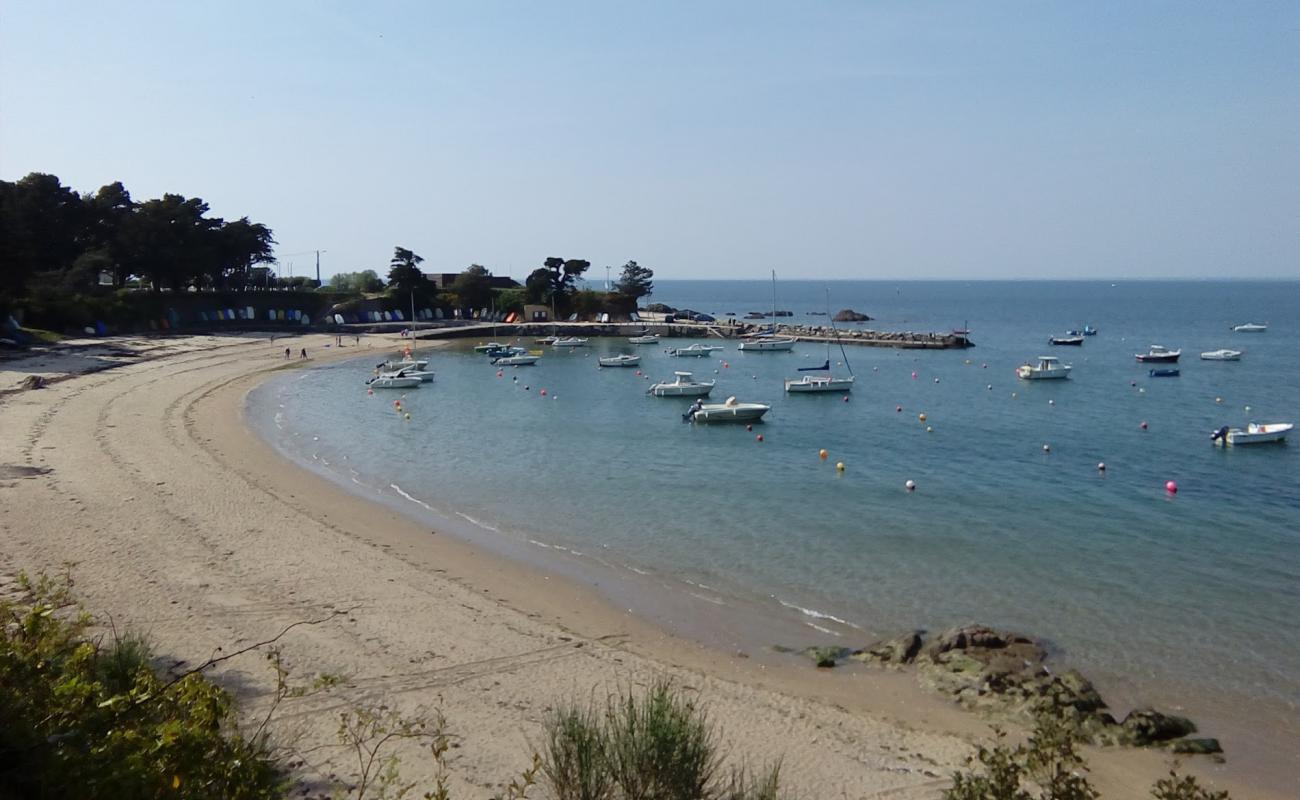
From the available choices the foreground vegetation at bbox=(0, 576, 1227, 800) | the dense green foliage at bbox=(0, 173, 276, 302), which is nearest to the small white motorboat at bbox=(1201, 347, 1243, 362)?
the foreground vegetation at bbox=(0, 576, 1227, 800)

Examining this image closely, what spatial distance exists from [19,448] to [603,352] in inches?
2187

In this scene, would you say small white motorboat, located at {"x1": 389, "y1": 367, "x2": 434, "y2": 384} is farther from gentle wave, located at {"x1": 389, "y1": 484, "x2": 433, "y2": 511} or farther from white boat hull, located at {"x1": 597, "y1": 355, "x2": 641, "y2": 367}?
gentle wave, located at {"x1": 389, "y1": 484, "x2": 433, "y2": 511}

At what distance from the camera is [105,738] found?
221 inches

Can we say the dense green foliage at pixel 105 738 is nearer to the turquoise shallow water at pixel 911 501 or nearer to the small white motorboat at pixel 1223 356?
the turquoise shallow water at pixel 911 501


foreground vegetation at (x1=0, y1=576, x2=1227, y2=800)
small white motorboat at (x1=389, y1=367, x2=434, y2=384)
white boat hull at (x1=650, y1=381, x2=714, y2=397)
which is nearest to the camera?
foreground vegetation at (x1=0, y1=576, x2=1227, y2=800)

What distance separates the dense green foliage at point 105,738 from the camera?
4941mm

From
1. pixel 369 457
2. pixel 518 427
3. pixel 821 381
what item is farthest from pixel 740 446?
pixel 821 381

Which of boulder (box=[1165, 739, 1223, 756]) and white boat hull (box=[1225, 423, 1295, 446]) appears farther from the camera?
white boat hull (box=[1225, 423, 1295, 446])

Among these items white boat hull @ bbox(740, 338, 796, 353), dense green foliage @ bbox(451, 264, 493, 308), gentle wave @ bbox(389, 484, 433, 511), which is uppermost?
dense green foliage @ bbox(451, 264, 493, 308)

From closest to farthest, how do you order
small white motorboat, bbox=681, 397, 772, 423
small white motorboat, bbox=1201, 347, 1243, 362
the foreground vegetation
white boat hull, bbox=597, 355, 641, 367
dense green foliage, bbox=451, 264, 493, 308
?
the foreground vegetation < small white motorboat, bbox=681, 397, 772, 423 < white boat hull, bbox=597, 355, 641, 367 < small white motorboat, bbox=1201, 347, 1243, 362 < dense green foliage, bbox=451, 264, 493, 308

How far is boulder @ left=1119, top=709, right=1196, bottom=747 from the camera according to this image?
12453 millimetres

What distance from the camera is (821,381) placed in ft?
173

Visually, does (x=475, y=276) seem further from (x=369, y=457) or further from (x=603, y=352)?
(x=369, y=457)

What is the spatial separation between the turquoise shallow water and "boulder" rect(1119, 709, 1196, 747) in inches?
44.9
